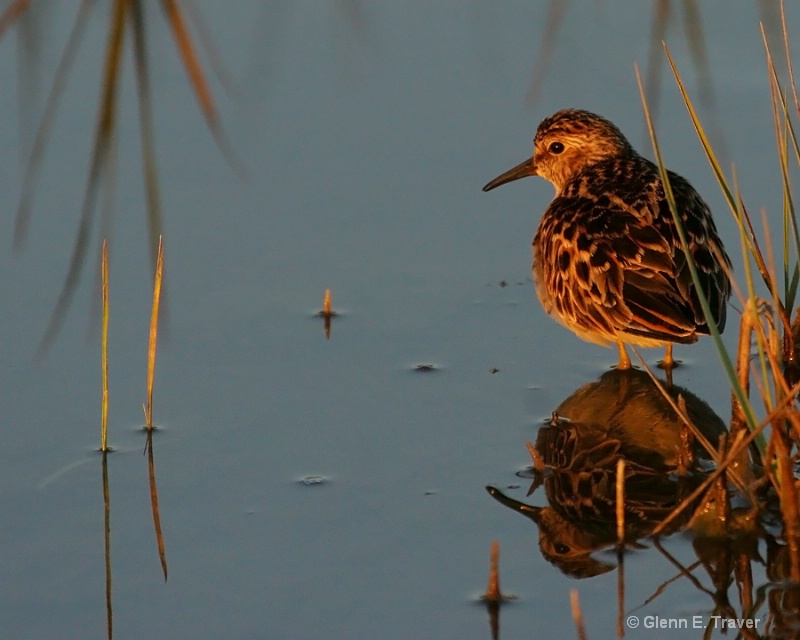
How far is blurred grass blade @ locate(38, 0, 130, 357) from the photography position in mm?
7359

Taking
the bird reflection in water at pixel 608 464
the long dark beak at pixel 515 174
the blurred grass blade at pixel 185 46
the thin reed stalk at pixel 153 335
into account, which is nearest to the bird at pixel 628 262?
the bird reflection in water at pixel 608 464

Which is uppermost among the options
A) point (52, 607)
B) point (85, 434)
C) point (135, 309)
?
point (135, 309)

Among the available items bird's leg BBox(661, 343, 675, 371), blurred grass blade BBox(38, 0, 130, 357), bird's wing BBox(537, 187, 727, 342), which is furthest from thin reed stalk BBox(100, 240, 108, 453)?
bird's leg BBox(661, 343, 675, 371)

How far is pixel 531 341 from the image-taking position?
8.03m

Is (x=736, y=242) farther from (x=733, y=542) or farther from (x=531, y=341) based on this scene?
(x=733, y=542)

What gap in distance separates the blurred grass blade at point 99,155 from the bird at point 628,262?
7.81 ft

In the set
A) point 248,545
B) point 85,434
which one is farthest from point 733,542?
point 85,434

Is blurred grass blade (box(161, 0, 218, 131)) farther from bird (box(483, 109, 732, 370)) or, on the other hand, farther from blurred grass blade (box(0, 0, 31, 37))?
bird (box(483, 109, 732, 370))

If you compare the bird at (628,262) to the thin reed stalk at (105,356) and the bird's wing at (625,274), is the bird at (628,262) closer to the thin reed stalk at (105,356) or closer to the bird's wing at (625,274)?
the bird's wing at (625,274)

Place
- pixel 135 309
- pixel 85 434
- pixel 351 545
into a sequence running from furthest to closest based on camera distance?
pixel 135 309, pixel 85 434, pixel 351 545

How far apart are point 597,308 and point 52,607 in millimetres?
3181

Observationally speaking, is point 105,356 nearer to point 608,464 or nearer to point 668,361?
point 608,464

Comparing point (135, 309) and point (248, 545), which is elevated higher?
point (135, 309)

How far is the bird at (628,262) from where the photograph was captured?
720 cm
